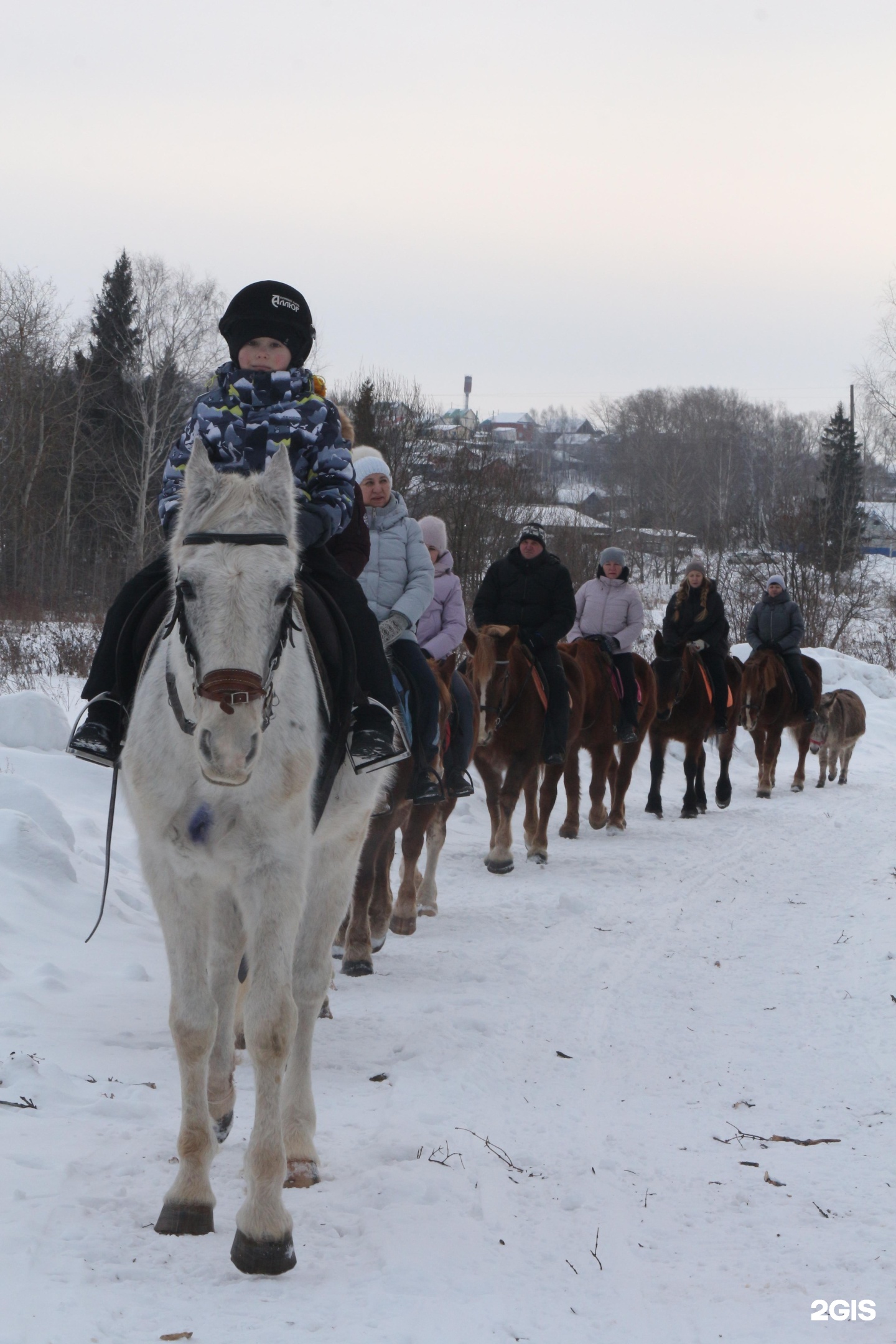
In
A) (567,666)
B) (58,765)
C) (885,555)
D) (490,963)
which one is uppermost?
(885,555)

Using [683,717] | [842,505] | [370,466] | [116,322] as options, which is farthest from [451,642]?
[116,322]

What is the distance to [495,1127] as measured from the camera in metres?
4.39

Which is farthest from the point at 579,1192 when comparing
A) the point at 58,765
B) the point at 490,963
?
the point at 58,765

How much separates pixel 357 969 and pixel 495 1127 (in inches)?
96.2

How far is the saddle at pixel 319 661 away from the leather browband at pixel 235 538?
0.56m

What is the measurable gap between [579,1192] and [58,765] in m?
6.84

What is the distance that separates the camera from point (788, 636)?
57.8 ft

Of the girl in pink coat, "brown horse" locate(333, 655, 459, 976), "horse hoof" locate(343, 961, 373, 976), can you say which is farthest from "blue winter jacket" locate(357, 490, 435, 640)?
"horse hoof" locate(343, 961, 373, 976)

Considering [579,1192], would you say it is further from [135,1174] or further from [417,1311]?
[135,1174]

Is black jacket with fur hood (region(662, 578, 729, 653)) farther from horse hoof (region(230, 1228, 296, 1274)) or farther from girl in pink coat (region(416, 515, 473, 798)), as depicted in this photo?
horse hoof (region(230, 1228, 296, 1274))

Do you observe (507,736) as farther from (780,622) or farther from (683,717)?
(780,622)

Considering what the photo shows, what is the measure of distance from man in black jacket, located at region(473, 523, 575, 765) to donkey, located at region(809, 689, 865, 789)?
7.75 m

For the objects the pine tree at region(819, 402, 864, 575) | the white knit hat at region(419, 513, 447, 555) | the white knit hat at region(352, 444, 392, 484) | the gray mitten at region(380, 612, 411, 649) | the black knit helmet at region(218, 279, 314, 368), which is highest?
the pine tree at region(819, 402, 864, 575)

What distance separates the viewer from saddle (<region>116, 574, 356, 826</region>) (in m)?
3.91
